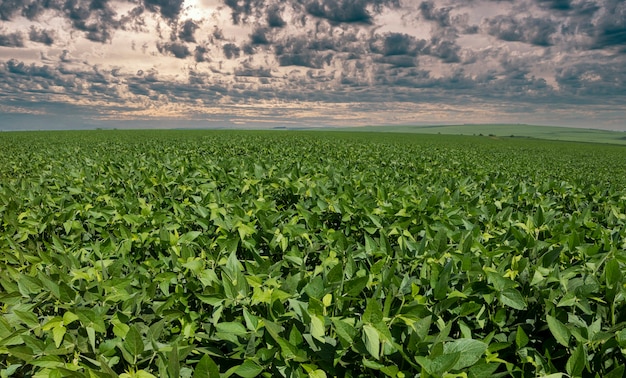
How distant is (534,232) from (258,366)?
259 cm

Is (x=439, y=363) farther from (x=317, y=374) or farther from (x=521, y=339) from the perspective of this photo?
(x=521, y=339)

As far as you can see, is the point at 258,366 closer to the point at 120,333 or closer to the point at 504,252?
the point at 120,333

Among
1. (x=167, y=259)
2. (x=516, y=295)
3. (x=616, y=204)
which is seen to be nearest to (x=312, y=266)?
(x=167, y=259)

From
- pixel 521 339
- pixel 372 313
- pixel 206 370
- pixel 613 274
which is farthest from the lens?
pixel 613 274

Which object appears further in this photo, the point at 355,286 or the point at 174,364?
the point at 355,286

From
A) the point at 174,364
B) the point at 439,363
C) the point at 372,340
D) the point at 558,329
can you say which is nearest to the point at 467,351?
the point at 439,363

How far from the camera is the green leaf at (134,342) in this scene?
5.42 feet

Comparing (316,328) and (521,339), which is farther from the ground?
(316,328)

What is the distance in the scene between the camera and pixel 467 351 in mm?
1493

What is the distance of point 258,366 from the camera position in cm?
164

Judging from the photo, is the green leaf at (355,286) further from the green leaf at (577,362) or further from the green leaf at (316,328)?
the green leaf at (577,362)

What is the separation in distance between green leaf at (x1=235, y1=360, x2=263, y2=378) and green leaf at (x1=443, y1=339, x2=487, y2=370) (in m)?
0.82

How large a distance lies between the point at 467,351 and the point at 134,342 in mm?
1451

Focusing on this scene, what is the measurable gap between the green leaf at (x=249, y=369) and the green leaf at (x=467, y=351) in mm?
821
